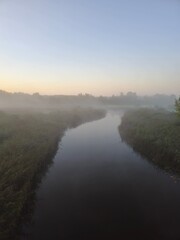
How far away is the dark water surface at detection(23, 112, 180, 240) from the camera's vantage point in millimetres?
14156

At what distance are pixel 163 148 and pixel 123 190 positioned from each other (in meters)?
11.0

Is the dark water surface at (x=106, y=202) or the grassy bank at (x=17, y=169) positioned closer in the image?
the dark water surface at (x=106, y=202)

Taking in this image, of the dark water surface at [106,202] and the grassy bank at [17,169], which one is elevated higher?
the grassy bank at [17,169]

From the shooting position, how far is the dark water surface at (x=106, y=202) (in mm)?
14156

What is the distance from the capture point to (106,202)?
1775 cm

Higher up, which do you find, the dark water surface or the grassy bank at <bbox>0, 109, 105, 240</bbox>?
the grassy bank at <bbox>0, 109, 105, 240</bbox>

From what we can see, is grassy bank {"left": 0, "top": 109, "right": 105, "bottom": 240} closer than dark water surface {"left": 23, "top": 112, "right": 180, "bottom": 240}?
No

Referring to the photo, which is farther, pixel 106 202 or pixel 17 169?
pixel 17 169

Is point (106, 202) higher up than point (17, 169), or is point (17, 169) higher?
point (17, 169)

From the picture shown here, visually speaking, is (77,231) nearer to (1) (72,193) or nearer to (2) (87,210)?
(2) (87,210)

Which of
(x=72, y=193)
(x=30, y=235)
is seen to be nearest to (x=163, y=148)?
(x=72, y=193)

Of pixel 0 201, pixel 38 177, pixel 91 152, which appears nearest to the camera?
pixel 0 201

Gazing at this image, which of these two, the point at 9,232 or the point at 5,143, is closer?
the point at 9,232

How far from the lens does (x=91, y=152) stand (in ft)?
111
